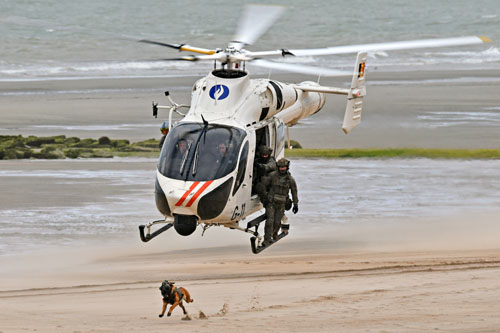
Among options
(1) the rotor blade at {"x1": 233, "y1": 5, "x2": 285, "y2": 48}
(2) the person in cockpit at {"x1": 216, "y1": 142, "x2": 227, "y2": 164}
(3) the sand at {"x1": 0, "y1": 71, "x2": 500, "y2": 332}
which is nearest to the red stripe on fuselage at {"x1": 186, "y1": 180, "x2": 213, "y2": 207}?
(2) the person in cockpit at {"x1": 216, "y1": 142, "x2": 227, "y2": 164}

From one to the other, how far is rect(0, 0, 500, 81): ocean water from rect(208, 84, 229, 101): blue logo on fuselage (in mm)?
3226

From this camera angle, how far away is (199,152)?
528 inches

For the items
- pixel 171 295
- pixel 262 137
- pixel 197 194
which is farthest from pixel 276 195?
pixel 171 295

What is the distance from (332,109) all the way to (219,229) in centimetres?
1755

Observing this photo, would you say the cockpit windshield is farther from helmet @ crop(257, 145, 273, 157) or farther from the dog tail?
the dog tail

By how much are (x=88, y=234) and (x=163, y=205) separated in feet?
10.8

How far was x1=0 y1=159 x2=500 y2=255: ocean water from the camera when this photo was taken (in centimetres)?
1633

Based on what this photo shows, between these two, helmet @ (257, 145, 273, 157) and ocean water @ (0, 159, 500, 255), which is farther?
ocean water @ (0, 159, 500, 255)

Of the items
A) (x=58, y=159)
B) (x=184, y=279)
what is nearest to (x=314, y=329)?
(x=184, y=279)

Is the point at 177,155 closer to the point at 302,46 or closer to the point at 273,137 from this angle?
the point at 273,137

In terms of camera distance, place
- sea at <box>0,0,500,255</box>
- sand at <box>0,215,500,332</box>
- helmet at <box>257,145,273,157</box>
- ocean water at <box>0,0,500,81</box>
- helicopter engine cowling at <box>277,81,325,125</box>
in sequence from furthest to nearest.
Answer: ocean water at <box>0,0,500,81</box> → sea at <box>0,0,500,255</box> → helicopter engine cowling at <box>277,81,325,125</box> → helmet at <box>257,145,273,157</box> → sand at <box>0,215,500,332</box>

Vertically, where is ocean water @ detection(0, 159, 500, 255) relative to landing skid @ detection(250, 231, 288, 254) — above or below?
below

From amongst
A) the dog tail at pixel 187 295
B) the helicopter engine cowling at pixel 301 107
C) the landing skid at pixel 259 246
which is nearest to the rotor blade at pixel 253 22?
the helicopter engine cowling at pixel 301 107

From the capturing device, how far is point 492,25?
78188 mm
